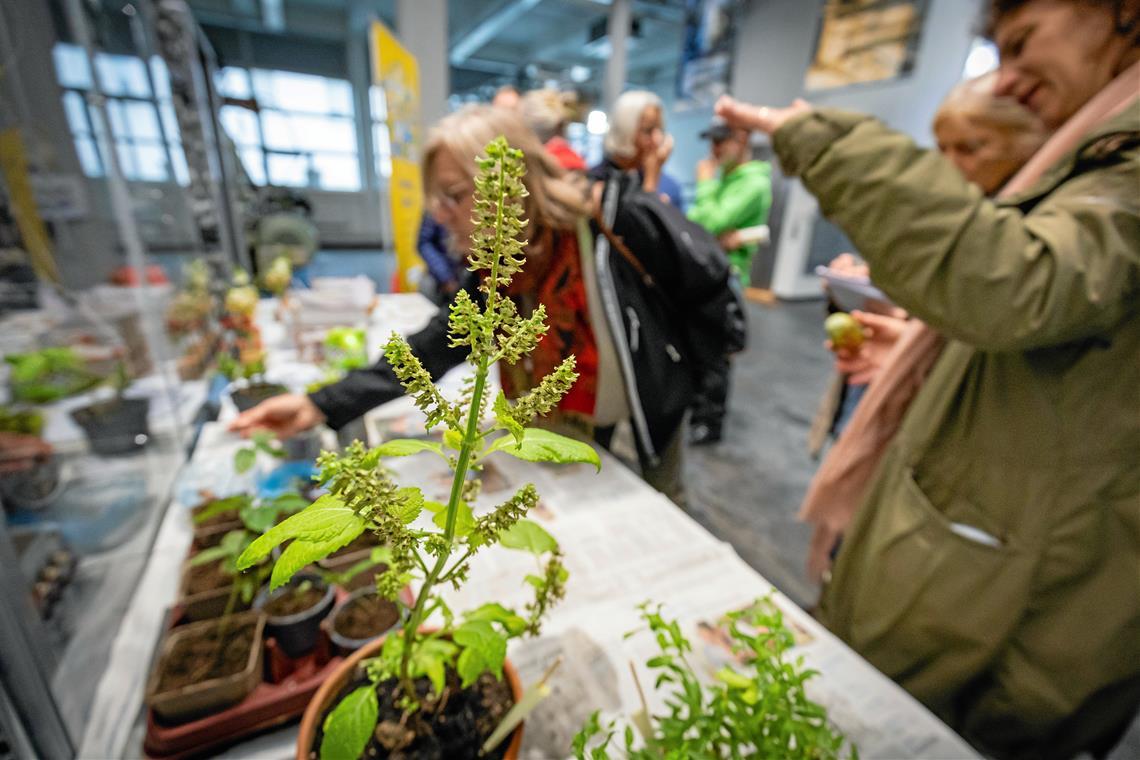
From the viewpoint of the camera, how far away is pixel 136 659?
0.75 m

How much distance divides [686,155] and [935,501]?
24.8ft

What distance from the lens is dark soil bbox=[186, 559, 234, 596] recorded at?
0.73m

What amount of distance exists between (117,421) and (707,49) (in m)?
7.08

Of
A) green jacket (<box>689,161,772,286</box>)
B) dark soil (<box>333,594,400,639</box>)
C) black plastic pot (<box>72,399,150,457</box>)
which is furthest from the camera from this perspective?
green jacket (<box>689,161,772,286</box>)

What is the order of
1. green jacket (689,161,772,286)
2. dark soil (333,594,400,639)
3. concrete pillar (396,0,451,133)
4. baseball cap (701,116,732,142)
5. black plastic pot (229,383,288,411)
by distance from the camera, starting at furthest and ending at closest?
1. concrete pillar (396,0,451,133)
2. baseball cap (701,116,732,142)
3. green jacket (689,161,772,286)
4. black plastic pot (229,383,288,411)
5. dark soil (333,594,400,639)

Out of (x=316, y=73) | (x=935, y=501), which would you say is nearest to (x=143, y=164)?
(x=935, y=501)

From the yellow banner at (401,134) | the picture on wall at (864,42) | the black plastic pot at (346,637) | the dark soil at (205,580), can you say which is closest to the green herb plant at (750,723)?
the black plastic pot at (346,637)

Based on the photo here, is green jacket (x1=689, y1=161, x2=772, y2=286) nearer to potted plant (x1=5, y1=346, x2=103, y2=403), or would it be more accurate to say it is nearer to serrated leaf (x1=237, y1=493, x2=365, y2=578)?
potted plant (x1=5, y1=346, x2=103, y2=403)

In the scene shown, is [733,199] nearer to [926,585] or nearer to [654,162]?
[654,162]

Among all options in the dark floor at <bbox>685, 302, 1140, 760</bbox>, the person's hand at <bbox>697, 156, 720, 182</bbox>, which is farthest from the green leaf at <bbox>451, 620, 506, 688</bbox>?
the person's hand at <bbox>697, 156, 720, 182</bbox>

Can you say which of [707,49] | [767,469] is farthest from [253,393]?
[707,49]

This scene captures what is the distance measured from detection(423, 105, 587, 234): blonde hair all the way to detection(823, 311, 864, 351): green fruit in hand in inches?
23.6

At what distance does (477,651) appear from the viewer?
1.37 ft

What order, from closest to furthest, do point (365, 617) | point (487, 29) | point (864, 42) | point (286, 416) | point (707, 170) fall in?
point (365, 617) → point (286, 416) → point (707, 170) → point (864, 42) → point (487, 29)
